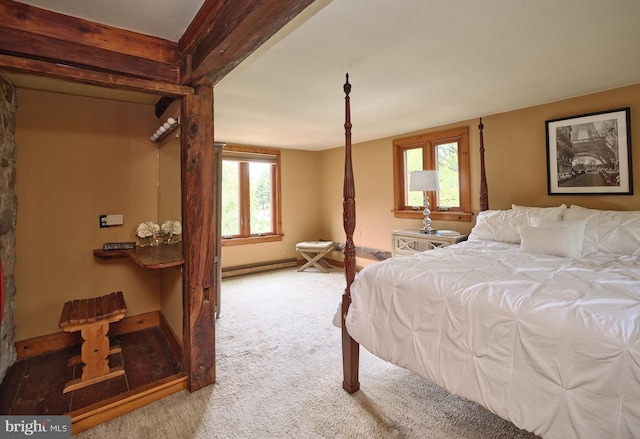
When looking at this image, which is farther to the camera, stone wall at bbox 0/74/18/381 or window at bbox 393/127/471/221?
window at bbox 393/127/471/221

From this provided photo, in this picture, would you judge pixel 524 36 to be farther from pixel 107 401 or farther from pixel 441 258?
pixel 107 401

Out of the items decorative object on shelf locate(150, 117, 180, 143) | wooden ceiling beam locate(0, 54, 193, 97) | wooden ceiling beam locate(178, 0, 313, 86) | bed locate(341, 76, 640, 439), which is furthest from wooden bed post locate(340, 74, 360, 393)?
decorative object on shelf locate(150, 117, 180, 143)

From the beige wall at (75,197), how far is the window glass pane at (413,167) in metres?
3.25

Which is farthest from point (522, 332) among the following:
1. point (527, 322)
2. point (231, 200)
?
point (231, 200)

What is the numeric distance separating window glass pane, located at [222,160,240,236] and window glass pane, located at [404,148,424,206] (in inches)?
107

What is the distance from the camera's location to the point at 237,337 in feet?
9.29

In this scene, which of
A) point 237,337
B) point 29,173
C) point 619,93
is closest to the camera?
point 29,173

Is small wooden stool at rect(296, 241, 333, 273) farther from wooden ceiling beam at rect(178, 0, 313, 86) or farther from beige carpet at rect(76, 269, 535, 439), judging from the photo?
wooden ceiling beam at rect(178, 0, 313, 86)

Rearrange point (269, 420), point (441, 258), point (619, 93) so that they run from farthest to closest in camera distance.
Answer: point (619, 93) < point (441, 258) < point (269, 420)

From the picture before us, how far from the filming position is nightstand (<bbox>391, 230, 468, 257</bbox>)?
3461mm

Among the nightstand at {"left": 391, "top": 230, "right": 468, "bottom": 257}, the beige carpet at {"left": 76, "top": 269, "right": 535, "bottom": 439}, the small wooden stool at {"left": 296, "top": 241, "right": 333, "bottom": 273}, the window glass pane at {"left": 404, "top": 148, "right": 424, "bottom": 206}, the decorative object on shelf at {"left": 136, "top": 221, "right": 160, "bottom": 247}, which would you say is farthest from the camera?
the small wooden stool at {"left": 296, "top": 241, "right": 333, "bottom": 273}

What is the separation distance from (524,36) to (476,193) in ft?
6.86

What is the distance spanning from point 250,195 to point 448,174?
10.3 ft

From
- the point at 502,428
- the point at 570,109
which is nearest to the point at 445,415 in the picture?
the point at 502,428
